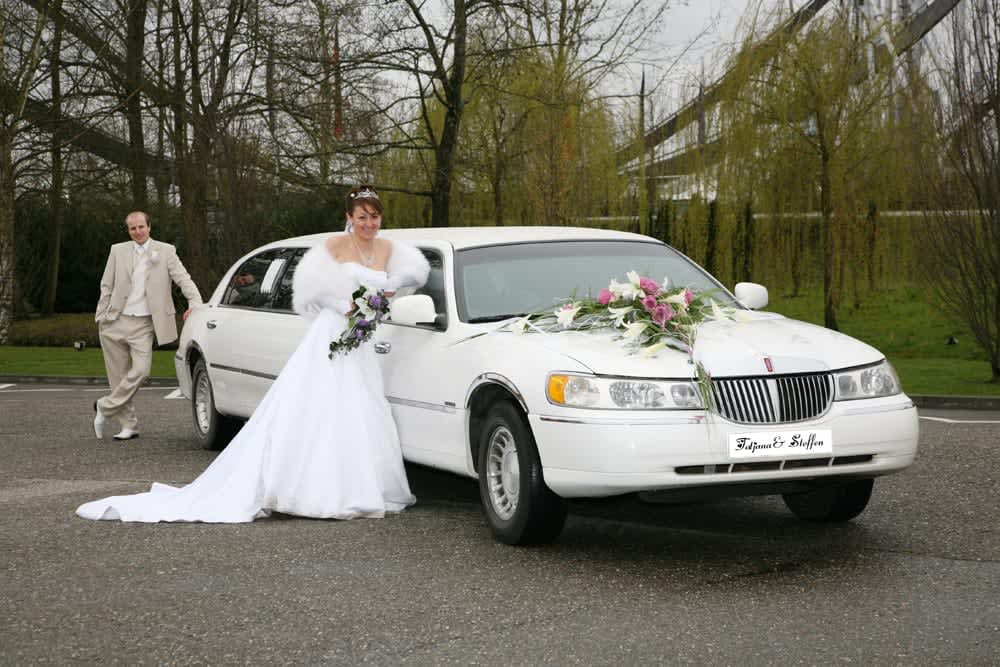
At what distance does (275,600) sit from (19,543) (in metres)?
2.05

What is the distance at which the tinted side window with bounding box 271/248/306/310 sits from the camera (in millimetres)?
9844

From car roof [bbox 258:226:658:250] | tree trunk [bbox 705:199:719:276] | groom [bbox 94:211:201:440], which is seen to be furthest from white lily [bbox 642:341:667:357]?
tree trunk [bbox 705:199:719:276]

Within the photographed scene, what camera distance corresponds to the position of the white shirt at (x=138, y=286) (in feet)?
39.4

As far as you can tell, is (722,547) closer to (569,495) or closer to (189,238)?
(569,495)

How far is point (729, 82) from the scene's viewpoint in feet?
92.6

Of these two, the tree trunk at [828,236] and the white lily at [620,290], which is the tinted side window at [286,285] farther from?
the tree trunk at [828,236]

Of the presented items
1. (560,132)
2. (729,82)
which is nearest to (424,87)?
(560,132)

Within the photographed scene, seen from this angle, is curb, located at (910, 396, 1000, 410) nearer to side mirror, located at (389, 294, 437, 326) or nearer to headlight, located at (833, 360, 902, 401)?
headlight, located at (833, 360, 902, 401)

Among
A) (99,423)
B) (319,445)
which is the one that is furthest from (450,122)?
(319,445)

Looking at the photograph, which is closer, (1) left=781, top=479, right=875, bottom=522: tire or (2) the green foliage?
(1) left=781, top=479, right=875, bottom=522: tire

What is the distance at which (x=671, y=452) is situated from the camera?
20.5 ft

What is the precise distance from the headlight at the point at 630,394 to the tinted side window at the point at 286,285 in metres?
3.82

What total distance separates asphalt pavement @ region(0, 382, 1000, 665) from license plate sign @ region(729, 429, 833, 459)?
1.80 ft

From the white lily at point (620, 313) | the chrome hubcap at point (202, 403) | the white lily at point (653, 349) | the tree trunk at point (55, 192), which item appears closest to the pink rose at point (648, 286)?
the white lily at point (620, 313)
